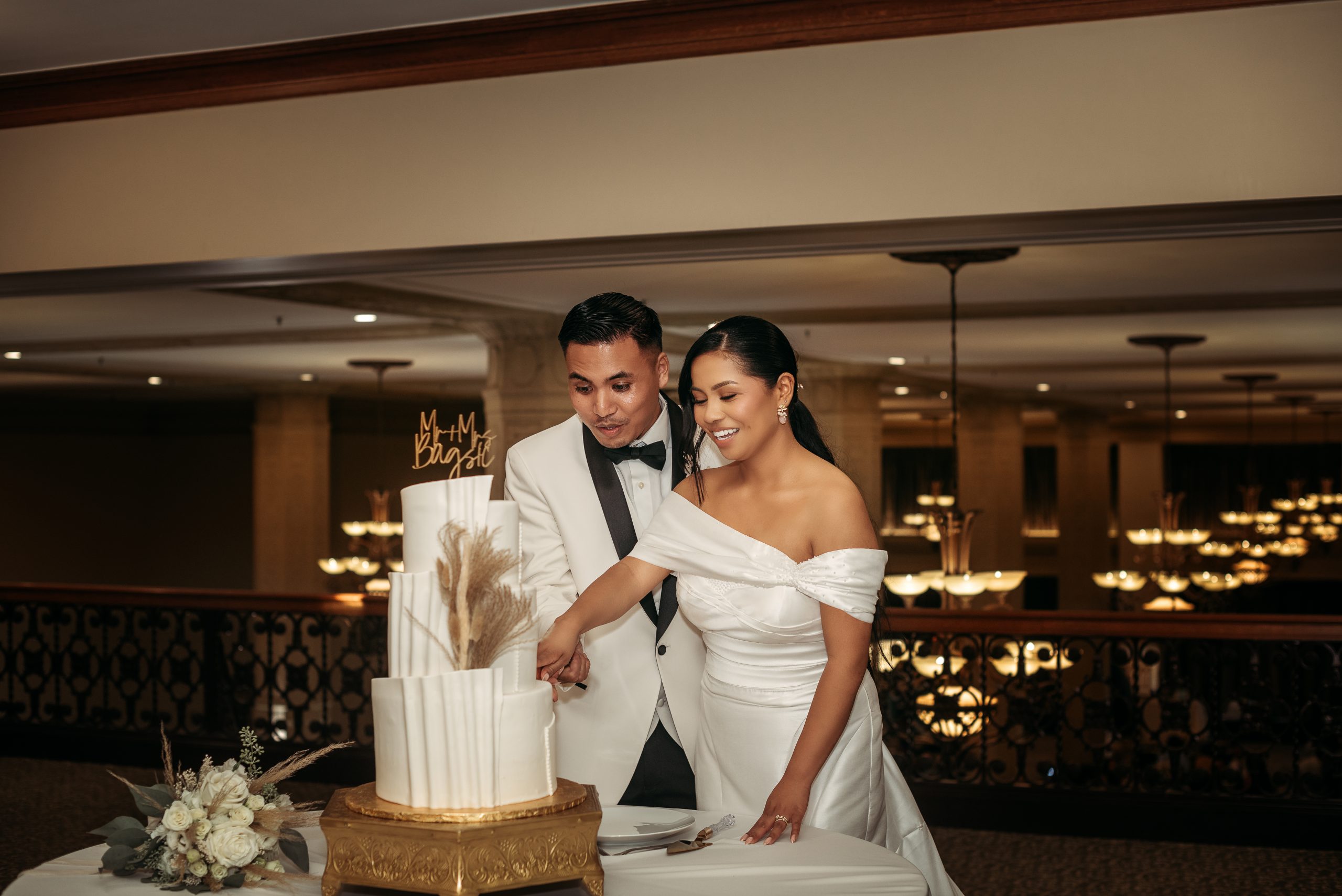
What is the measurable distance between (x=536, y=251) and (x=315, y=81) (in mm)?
1113

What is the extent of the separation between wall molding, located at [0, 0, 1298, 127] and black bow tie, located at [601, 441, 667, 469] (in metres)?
1.94

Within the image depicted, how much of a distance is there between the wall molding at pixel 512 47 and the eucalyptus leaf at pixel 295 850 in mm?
3049

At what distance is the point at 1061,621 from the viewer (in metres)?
5.07

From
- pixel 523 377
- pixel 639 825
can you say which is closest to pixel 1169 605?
pixel 523 377

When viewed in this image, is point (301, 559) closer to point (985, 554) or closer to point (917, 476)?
point (985, 554)

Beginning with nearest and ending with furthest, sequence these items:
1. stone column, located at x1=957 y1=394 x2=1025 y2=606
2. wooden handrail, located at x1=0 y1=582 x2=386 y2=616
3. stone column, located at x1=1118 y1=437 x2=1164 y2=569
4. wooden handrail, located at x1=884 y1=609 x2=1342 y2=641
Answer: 1. wooden handrail, located at x1=884 y1=609 x2=1342 y2=641
2. wooden handrail, located at x1=0 y1=582 x2=386 y2=616
3. stone column, located at x1=957 y1=394 x2=1025 y2=606
4. stone column, located at x1=1118 y1=437 x2=1164 y2=569

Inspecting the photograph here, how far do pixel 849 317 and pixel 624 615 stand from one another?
6.63 meters

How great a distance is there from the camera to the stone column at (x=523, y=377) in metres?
7.20

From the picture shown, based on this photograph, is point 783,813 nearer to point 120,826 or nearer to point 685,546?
point 685,546

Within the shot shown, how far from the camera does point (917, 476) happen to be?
2153 cm

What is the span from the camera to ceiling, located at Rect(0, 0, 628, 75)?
3.92 m

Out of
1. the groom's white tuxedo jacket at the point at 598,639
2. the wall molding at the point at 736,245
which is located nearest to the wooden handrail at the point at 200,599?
the wall molding at the point at 736,245

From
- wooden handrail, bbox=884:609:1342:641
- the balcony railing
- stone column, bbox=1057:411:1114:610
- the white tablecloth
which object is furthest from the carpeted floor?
stone column, bbox=1057:411:1114:610

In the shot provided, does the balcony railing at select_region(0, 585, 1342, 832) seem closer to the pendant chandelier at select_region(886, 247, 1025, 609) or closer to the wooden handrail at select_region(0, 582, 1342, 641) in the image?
the wooden handrail at select_region(0, 582, 1342, 641)
